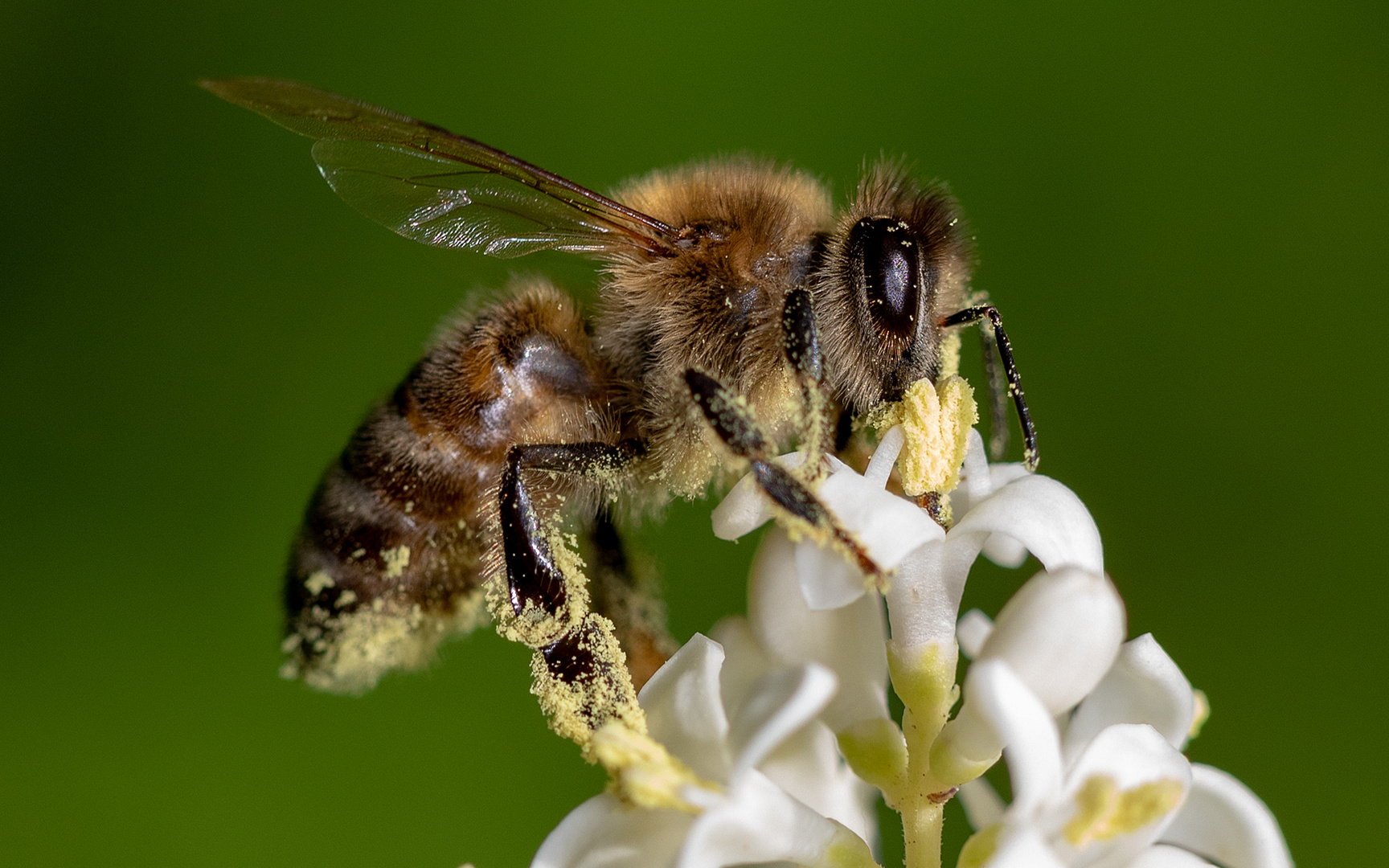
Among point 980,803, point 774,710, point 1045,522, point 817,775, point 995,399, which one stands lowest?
point 980,803

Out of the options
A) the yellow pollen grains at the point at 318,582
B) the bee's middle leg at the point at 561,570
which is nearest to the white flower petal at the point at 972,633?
the bee's middle leg at the point at 561,570

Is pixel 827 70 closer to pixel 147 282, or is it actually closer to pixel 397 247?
pixel 397 247

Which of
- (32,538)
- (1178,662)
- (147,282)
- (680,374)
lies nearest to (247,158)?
(147,282)

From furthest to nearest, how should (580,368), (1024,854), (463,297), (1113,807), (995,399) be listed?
(463,297) < (995,399) < (580,368) < (1113,807) < (1024,854)

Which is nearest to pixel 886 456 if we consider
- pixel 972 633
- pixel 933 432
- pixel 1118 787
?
pixel 933 432

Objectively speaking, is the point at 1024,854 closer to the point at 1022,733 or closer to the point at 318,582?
the point at 1022,733

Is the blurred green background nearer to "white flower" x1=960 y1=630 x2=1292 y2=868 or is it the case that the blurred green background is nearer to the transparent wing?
the transparent wing

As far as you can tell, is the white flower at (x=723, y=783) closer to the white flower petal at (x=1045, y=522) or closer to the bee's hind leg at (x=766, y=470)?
the bee's hind leg at (x=766, y=470)
